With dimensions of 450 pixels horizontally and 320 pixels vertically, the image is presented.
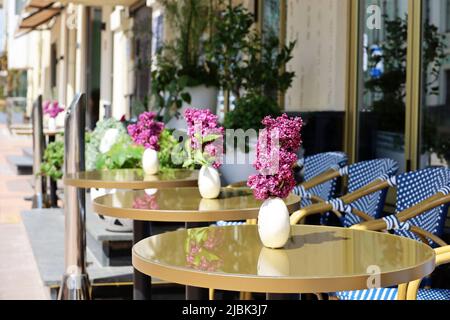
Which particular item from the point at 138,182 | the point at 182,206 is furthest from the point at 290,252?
the point at 138,182

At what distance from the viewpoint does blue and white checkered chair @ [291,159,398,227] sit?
3.98 m

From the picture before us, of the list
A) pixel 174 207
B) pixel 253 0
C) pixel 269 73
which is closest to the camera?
pixel 174 207

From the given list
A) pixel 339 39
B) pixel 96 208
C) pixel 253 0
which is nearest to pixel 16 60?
pixel 253 0

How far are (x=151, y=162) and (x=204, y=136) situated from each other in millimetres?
1189

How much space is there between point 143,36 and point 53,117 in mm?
2798

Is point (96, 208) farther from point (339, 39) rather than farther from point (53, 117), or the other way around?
point (53, 117)

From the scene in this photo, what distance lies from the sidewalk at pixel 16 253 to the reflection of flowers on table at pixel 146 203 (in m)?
1.73

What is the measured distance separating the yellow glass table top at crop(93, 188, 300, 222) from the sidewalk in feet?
5.61

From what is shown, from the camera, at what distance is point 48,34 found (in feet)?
82.8

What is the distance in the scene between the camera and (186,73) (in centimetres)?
723

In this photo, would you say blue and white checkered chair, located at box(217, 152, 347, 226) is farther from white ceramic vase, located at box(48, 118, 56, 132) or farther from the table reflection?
white ceramic vase, located at box(48, 118, 56, 132)

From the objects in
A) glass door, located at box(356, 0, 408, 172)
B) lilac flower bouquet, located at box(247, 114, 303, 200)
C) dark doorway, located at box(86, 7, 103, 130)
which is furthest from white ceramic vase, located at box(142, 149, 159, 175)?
dark doorway, located at box(86, 7, 103, 130)

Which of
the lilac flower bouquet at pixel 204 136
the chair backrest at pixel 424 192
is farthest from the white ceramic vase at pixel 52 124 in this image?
the lilac flower bouquet at pixel 204 136

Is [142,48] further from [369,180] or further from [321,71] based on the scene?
[369,180]
